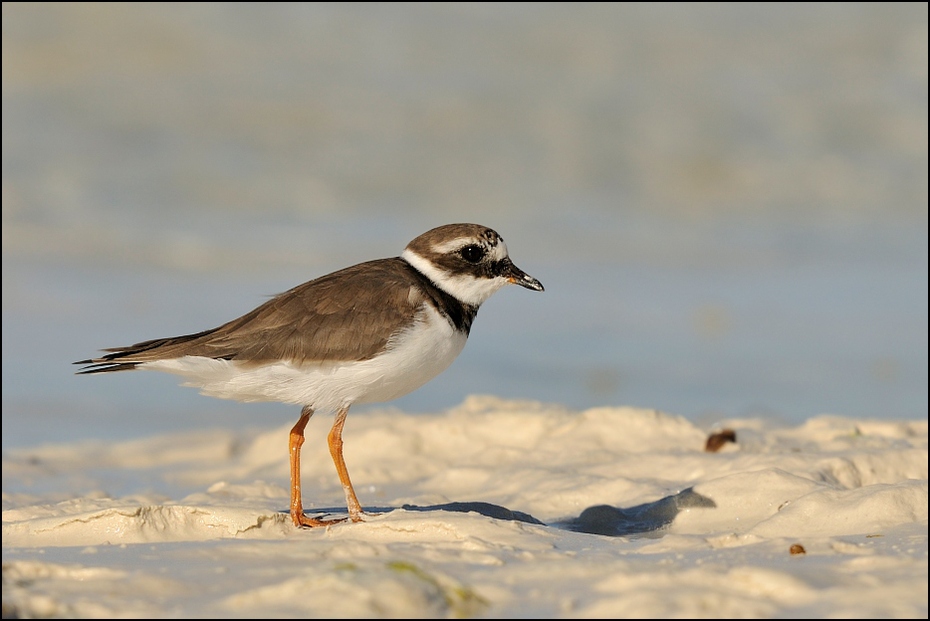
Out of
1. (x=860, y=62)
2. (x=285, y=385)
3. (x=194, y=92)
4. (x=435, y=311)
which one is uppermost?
(x=860, y=62)

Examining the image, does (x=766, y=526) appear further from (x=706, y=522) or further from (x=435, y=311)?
(x=435, y=311)

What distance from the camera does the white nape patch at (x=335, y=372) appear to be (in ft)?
19.2

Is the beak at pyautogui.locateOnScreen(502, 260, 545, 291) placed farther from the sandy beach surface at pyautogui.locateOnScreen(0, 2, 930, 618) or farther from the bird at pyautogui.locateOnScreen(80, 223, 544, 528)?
the sandy beach surface at pyautogui.locateOnScreen(0, 2, 930, 618)

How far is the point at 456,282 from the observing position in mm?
6438

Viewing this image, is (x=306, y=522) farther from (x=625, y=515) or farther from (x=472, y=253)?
(x=625, y=515)

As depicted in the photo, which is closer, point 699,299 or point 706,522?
point 706,522

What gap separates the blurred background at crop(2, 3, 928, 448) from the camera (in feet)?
39.0

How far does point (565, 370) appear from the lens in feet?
39.2

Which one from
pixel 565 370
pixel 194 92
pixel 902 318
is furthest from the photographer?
pixel 194 92

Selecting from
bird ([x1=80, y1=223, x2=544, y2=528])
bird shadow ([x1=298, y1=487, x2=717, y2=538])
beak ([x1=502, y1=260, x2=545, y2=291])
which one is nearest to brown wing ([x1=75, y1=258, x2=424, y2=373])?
bird ([x1=80, y1=223, x2=544, y2=528])

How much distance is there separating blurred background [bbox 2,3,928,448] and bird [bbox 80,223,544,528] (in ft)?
15.4

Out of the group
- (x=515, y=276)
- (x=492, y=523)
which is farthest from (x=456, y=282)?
(x=492, y=523)

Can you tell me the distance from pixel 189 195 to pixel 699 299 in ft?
27.0

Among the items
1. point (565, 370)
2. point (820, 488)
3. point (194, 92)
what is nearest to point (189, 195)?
point (194, 92)
